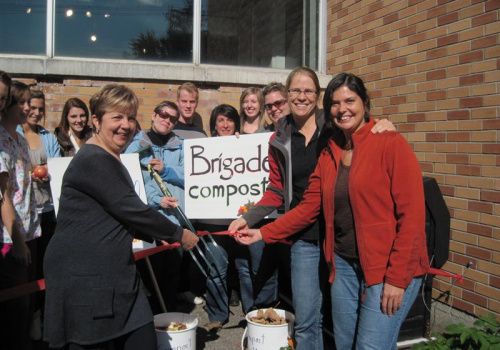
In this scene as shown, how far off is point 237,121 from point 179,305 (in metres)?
2.24

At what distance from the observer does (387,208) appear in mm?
2422

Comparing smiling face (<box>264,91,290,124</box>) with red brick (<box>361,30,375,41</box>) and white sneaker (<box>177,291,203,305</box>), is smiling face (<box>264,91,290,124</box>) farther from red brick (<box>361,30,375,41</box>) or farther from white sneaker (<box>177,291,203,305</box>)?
white sneaker (<box>177,291,203,305</box>)

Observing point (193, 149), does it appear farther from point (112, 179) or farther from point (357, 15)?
point (357, 15)

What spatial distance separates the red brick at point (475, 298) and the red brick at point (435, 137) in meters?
1.41

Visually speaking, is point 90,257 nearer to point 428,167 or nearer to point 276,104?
point 276,104

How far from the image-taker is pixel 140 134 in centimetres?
450

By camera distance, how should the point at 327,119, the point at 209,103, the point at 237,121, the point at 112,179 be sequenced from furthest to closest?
1. the point at 209,103
2. the point at 237,121
3. the point at 327,119
4. the point at 112,179

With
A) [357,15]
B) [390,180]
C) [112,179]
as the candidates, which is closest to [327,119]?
[390,180]

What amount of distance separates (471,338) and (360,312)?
1.49 m

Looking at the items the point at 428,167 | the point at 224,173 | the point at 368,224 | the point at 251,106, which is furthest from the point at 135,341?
the point at 428,167

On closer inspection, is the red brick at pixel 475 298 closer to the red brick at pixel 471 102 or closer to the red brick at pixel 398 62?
the red brick at pixel 471 102

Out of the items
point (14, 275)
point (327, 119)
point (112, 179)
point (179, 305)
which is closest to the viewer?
point (112, 179)

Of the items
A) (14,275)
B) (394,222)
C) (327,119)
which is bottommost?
(14,275)

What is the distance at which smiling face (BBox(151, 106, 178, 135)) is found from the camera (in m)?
4.41
